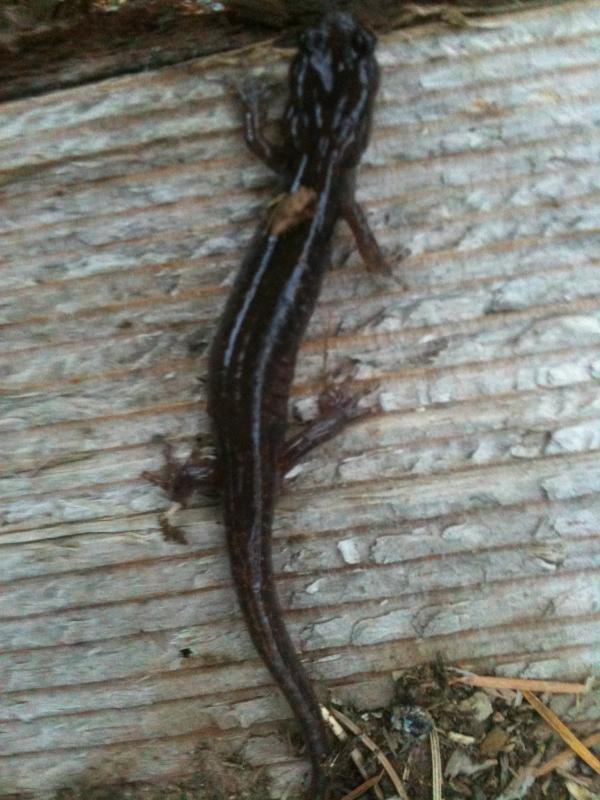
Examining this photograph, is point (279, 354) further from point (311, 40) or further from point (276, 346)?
point (311, 40)

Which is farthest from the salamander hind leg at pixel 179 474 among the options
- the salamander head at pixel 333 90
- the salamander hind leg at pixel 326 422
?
the salamander head at pixel 333 90

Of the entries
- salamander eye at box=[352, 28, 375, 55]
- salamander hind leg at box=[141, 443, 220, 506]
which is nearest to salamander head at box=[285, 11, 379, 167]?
salamander eye at box=[352, 28, 375, 55]

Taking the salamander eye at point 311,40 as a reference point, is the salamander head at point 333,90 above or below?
below

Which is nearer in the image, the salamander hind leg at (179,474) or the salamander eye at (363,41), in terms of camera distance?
the salamander eye at (363,41)

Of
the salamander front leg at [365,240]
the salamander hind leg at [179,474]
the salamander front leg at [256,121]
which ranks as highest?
the salamander front leg at [256,121]

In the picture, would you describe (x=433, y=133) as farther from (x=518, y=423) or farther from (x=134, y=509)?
(x=134, y=509)

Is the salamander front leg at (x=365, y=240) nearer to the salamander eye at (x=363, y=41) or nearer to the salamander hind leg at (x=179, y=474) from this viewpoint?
the salamander eye at (x=363, y=41)

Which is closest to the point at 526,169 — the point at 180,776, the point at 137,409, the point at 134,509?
the point at 137,409
